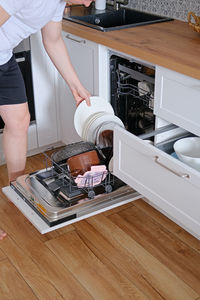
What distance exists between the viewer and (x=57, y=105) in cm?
274

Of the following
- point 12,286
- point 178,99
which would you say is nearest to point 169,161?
point 178,99

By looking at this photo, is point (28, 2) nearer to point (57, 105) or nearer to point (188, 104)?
point (188, 104)

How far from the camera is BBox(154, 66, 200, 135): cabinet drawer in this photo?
1.77 metres

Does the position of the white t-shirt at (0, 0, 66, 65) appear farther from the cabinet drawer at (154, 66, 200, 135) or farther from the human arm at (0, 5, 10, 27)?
the cabinet drawer at (154, 66, 200, 135)

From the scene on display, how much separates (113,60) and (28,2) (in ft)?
2.35

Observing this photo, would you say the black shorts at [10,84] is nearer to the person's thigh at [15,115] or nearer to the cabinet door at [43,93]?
the person's thigh at [15,115]

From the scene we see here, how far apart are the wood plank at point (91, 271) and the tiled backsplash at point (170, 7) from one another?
4.03ft

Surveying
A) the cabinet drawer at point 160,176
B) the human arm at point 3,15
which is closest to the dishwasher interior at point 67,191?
the cabinet drawer at point 160,176

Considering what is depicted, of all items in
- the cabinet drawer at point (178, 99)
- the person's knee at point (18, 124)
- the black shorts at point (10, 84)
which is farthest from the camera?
the person's knee at point (18, 124)

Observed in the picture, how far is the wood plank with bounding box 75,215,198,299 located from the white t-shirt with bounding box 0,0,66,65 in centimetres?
86

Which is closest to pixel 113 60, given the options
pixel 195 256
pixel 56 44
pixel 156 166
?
pixel 56 44

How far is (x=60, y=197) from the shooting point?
81.7 inches

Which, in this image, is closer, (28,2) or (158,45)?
(28,2)

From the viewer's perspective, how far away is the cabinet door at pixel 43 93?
254cm
